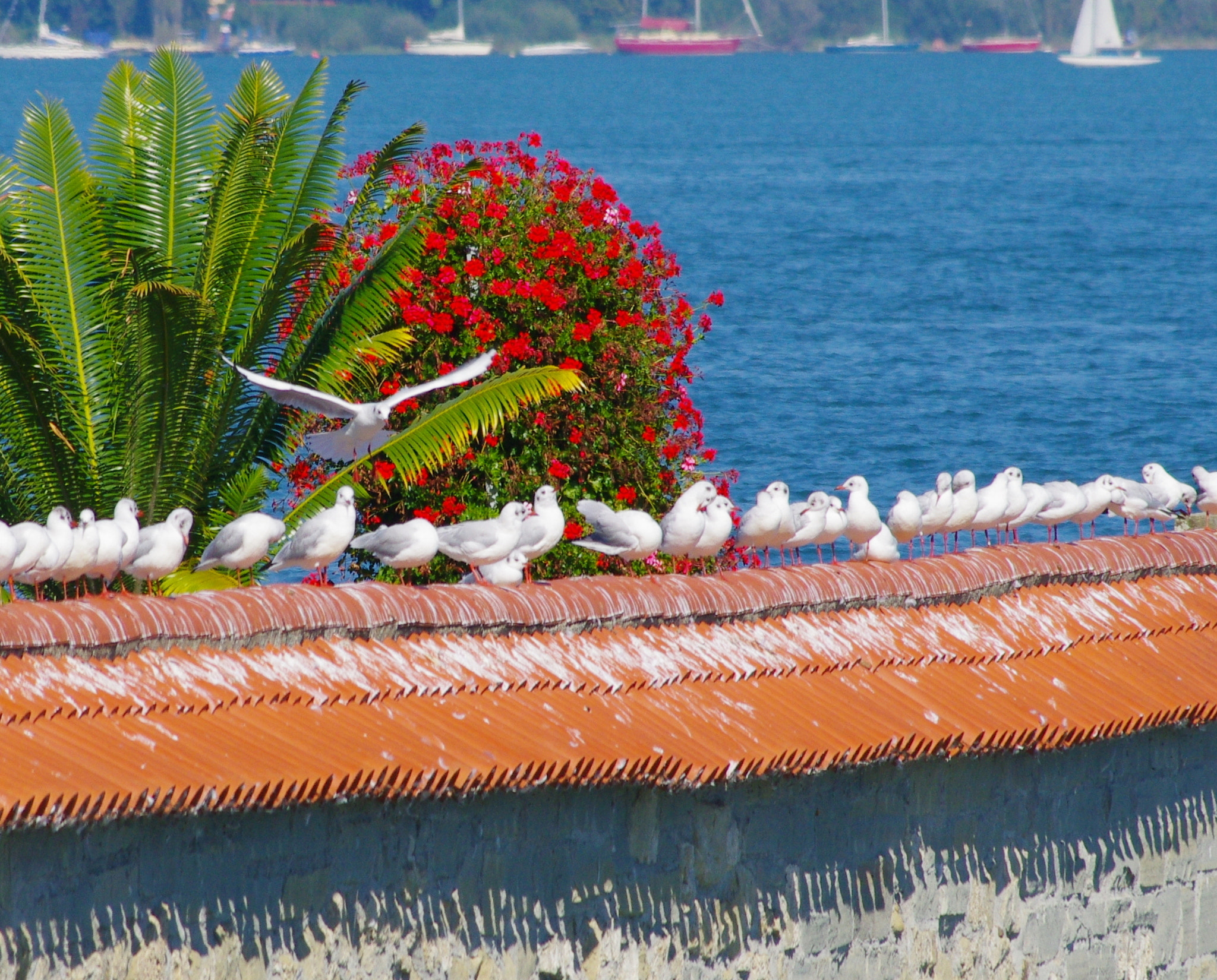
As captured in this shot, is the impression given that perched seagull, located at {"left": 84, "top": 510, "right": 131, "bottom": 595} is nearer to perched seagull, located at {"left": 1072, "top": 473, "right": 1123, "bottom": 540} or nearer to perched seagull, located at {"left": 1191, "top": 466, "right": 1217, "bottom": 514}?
perched seagull, located at {"left": 1072, "top": 473, "right": 1123, "bottom": 540}

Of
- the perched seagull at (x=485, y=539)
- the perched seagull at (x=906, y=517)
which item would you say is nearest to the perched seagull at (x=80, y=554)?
the perched seagull at (x=485, y=539)

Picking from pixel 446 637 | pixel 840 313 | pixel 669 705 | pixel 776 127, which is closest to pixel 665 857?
pixel 669 705

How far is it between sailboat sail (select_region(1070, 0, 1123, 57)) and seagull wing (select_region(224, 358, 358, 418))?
547 feet

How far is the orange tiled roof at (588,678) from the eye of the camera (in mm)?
6438

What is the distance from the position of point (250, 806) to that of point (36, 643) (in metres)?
1.00

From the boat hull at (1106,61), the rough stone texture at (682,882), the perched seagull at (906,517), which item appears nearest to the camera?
the rough stone texture at (682,882)

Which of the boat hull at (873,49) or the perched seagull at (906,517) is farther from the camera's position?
the boat hull at (873,49)

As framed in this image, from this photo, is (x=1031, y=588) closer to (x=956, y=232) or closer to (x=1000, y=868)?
(x=1000, y=868)

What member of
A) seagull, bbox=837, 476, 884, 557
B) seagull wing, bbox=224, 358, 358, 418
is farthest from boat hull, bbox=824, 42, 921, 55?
seagull wing, bbox=224, 358, 358, 418

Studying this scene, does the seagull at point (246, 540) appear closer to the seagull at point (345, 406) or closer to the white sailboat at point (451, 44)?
the seagull at point (345, 406)

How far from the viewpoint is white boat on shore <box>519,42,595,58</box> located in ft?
616

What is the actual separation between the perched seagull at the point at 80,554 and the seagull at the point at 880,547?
398 centimetres

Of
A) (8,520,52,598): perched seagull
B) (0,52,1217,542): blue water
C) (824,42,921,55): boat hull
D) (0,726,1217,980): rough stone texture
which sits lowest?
(0,52,1217,542): blue water

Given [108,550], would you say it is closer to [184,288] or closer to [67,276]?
[184,288]
